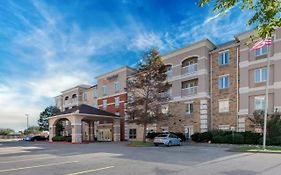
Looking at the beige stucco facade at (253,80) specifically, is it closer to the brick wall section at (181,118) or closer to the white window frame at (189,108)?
the brick wall section at (181,118)

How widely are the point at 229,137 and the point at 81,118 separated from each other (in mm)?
20849

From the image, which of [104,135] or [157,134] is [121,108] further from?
[157,134]

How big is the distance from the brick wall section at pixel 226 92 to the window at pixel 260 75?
2.41m

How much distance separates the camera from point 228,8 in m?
5.98

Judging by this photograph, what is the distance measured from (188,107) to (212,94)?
360 cm

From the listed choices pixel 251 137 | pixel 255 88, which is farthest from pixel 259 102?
pixel 251 137

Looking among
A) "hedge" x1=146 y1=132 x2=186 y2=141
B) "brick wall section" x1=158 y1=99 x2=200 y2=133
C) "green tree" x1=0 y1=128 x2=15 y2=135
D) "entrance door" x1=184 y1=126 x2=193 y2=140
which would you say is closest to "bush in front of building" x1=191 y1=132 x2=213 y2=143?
"brick wall section" x1=158 y1=99 x2=200 y2=133

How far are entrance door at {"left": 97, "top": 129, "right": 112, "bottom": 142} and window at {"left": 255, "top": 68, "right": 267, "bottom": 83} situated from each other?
85.5ft

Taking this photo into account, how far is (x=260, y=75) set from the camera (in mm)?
28672

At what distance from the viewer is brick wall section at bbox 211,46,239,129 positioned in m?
30.5

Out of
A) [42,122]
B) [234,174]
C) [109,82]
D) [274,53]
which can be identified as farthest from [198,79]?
[42,122]

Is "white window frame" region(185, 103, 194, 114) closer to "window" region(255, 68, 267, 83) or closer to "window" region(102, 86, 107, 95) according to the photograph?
"window" region(255, 68, 267, 83)

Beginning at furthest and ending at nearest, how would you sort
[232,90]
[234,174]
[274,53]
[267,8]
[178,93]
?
[178,93], [232,90], [274,53], [234,174], [267,8]

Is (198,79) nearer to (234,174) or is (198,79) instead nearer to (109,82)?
(109,82)
